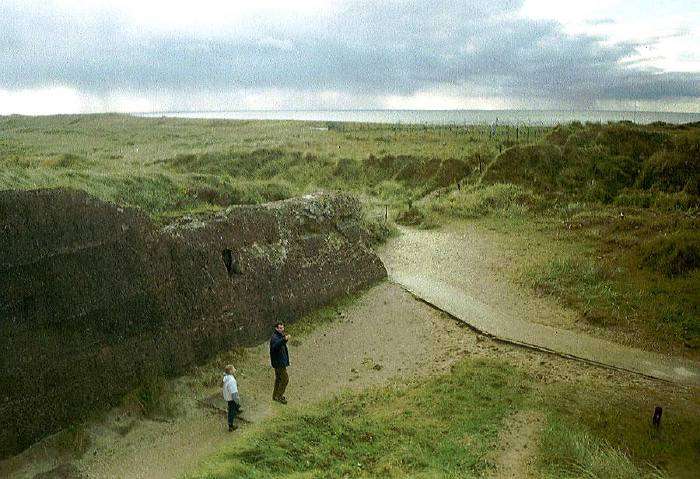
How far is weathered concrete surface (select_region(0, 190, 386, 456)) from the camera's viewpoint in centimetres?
888

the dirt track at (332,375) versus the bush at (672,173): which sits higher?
the bush at (672,173)

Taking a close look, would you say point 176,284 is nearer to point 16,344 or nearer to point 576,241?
point 16,344

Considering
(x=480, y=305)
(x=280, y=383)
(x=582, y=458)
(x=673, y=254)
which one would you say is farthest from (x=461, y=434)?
(x=673, y=254)

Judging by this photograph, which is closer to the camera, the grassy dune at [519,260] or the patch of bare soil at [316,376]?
the patch of bare soil at [316,376]

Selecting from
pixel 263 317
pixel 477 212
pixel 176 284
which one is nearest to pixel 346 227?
pixel 263 317

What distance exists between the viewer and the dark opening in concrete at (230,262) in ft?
41.7

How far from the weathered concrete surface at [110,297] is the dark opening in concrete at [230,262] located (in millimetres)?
25

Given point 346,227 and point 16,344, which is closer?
point 16,344

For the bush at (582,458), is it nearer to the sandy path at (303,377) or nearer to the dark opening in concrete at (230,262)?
the sandy path at (303,377)

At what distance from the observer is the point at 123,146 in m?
58.9

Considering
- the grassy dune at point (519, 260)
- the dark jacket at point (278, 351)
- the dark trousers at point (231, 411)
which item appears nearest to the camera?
the grassy dune at point (519, 260)

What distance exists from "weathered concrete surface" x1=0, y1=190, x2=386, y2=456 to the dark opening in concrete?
25 millimetres

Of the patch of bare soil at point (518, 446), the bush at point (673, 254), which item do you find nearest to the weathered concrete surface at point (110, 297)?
the patch of bare soil at point (518, 446)

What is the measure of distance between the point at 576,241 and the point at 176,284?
16.7 meters
